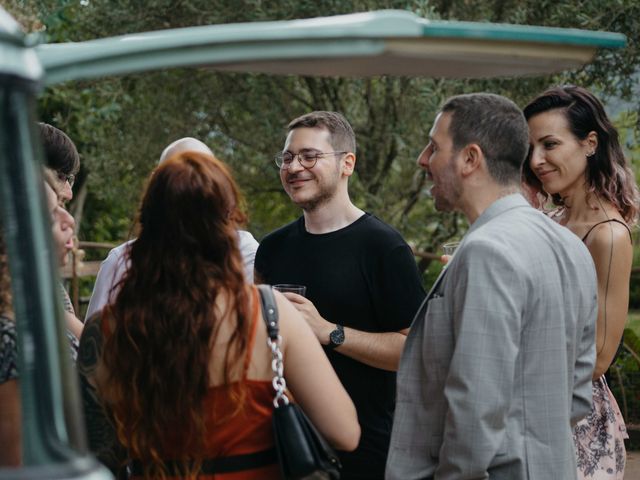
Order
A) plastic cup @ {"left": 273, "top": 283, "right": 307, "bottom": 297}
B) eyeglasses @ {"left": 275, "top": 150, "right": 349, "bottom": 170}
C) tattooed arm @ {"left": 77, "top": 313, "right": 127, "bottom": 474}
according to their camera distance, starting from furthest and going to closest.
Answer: eyeglasses @ {"left": 275, "top": 150, "right": 349, "bottom": 170}
plastic cup @ {"left": 273, "top": 283, "right": 307, "bottom": 297}
tattooed arm @ {"left": 77, "top": 313, "right": 127, "bottom": 474}

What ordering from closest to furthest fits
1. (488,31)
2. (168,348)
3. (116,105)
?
(488,31) → (168,348) → (116,105)

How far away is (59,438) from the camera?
5.46ft

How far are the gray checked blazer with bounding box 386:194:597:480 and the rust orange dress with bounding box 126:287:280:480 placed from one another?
1.72 ft

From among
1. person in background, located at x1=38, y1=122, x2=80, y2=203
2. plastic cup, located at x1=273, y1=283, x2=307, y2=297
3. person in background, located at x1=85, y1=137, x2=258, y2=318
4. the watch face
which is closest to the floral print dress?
the watch face

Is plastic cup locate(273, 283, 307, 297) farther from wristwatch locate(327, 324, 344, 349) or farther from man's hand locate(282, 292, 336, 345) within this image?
wristwatch locate(327, 324, 344, 349)

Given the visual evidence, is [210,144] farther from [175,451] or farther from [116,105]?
[175,451]

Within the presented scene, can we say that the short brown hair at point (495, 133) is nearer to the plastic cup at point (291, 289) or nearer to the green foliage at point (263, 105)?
the plastic cup at point (291, 289)

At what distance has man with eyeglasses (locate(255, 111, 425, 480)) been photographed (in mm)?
4176

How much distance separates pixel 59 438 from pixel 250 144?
7.95 m

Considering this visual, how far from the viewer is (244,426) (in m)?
2.85

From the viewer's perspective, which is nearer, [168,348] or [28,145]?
[28,145]

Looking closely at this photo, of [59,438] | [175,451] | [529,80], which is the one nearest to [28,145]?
[59,438]

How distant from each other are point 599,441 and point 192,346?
1.90 meters

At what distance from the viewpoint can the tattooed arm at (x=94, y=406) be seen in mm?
2930
